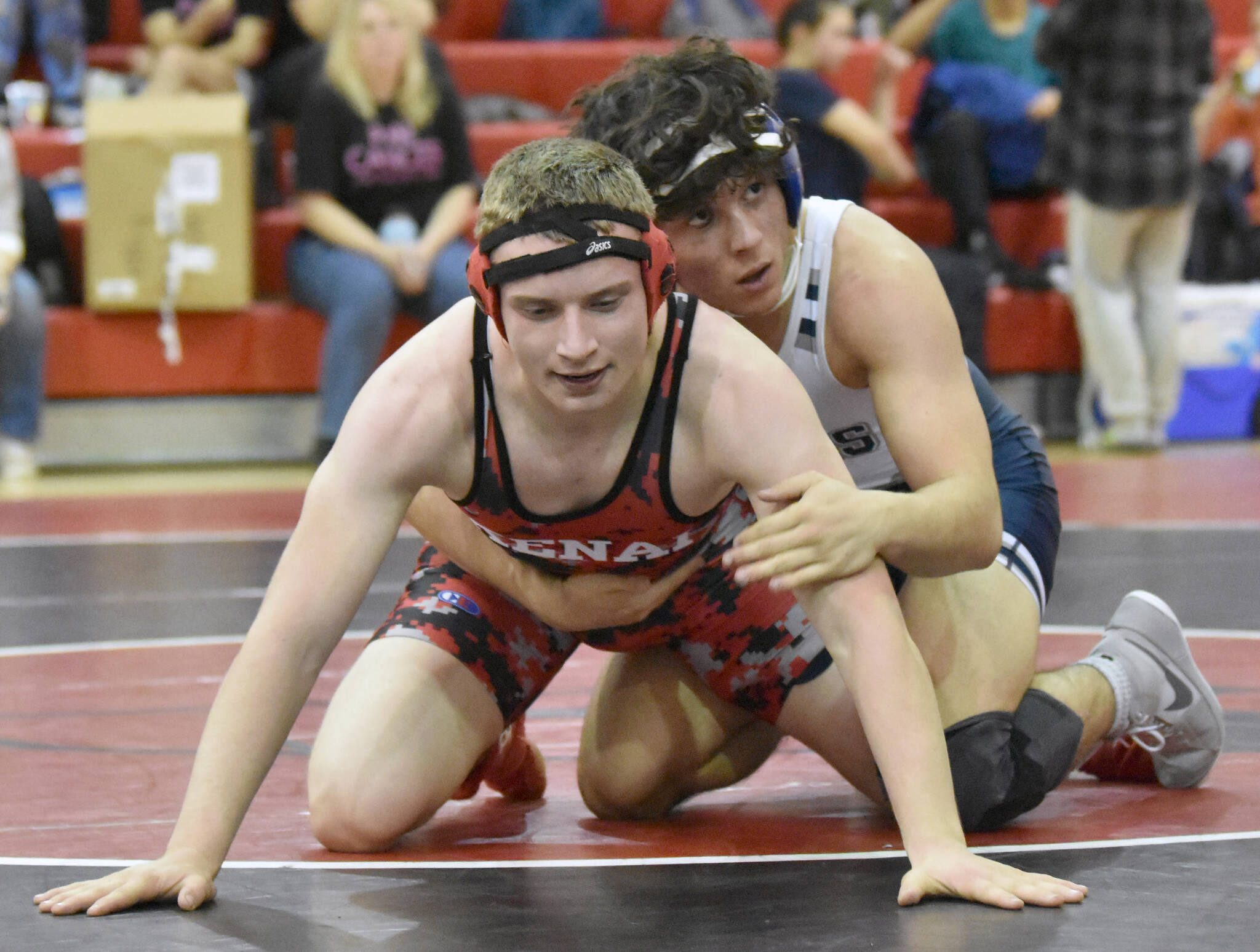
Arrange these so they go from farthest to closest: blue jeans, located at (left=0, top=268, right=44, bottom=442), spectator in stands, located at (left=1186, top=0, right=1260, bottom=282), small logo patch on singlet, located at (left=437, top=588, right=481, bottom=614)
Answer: spectator in stands, located at (left=1186, top=0, right=1260, bottom=282), blue jeans, located at (left=0, top=268, right=44, bottom=442), small logo patch on singlet, located at (left=437, top=588, right=481, bottom=614)

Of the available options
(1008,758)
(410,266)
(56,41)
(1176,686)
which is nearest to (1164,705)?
(1176,686)

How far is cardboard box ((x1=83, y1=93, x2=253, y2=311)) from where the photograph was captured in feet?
21.6

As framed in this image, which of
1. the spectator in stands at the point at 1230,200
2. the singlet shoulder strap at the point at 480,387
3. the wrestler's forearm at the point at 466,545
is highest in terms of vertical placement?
the singlet shoulder strap at the point at 480,387

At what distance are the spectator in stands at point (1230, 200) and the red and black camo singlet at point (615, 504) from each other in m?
5.74

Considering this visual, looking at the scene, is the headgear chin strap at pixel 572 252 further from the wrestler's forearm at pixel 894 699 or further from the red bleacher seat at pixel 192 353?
the red bleacher seat at pixel 192 353

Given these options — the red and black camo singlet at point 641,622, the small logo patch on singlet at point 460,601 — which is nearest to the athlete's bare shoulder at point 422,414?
the red and black camo singlet at point 641,622

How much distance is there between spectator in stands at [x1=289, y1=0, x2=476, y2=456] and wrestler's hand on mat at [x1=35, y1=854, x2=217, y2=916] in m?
4.35

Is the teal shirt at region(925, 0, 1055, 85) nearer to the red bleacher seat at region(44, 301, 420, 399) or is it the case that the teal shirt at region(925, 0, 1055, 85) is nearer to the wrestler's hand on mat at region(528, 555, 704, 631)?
the red bleacher seat at region(44, 301, 420, 399)

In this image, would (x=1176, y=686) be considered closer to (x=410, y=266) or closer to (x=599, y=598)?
(x=599, y=598)

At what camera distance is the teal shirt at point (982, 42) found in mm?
7461

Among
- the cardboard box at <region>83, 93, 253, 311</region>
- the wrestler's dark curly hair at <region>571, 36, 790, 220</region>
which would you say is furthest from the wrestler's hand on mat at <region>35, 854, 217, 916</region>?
the cardboard box at <region>83, 93, 253, 311</region>

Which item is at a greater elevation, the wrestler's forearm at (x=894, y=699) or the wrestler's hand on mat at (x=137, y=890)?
the wrestler's forearm at (x=894, y=699)

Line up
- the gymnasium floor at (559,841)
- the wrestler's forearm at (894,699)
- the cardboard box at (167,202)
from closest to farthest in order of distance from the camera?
the gymnasium floor at (559,841)
the wrestler's forearm at (894,699)
the cardboard box at (167,202)

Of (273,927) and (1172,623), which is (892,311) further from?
(273,927)
